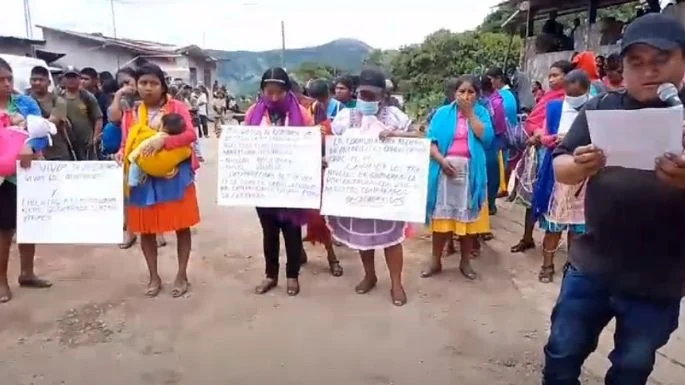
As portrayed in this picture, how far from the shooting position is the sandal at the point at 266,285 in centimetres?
498

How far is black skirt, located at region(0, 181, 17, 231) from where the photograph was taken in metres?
4.65

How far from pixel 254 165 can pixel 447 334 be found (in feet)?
5.51

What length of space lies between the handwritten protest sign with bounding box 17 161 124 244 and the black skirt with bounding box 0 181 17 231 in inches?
6.1

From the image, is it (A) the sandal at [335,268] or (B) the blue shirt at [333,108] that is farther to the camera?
(B) the blue shirt at [333,108]

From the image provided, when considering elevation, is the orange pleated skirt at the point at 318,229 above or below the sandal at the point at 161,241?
above

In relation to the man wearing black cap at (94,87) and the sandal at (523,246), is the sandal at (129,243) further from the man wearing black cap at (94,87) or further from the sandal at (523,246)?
the sandal at (523,246)

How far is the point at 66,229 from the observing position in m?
4.58

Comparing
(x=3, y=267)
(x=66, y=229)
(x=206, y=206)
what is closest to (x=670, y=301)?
(x=66, y=229)

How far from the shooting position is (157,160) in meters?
4.49

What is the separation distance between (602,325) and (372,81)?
2472 millimetres

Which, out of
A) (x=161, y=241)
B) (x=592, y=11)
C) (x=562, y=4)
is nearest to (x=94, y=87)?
(x=161, y=241)

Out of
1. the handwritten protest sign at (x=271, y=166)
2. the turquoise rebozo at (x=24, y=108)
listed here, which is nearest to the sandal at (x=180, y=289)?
the handwritten protest sign at (x=271, y=166)

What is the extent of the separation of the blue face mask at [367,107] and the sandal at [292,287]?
1285mm

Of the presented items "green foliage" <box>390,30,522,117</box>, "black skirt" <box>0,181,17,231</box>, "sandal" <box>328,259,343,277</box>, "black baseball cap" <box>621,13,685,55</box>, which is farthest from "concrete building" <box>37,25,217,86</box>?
"black baseball cap" <box>621,13,685,55</box>
